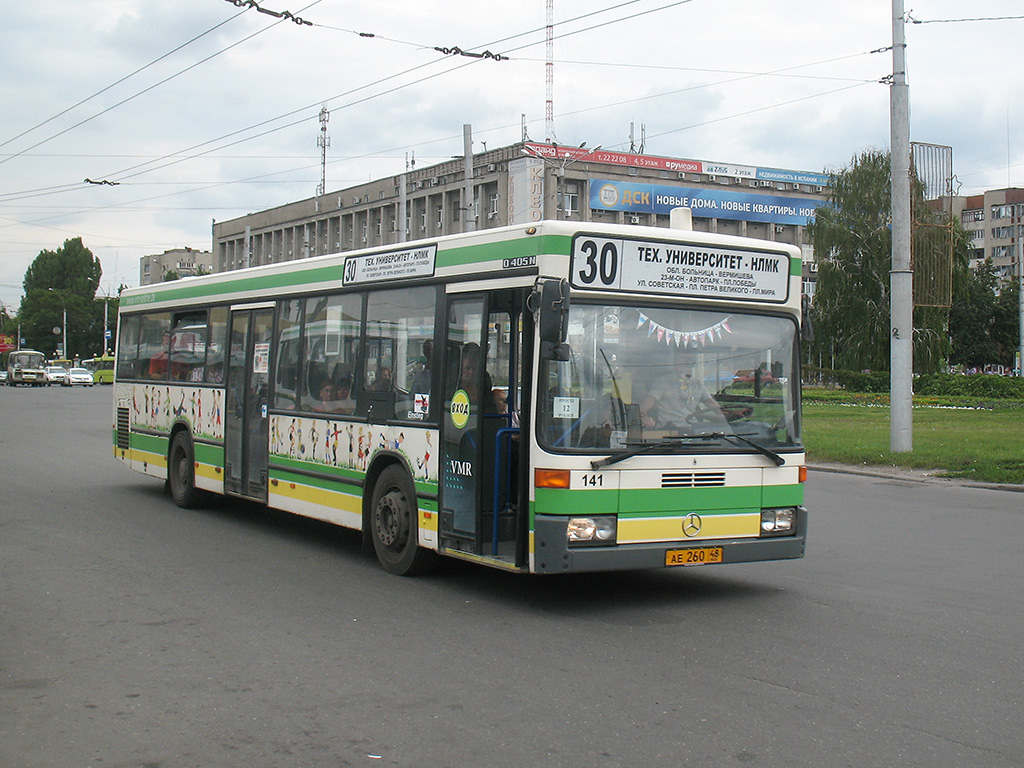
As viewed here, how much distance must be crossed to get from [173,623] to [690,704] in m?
3.72

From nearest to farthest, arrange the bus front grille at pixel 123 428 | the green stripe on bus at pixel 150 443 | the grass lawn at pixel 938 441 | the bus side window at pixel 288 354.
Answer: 1. the bus side window at pixel 288 354
2. the green stripe on bus at pixel 150 443
3. the bus front grille at pixel 123 428
4. the grass lawn at pixel 938 441

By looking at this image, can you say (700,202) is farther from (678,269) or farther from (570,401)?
(570,401)

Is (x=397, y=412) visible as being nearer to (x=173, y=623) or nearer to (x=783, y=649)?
(x=173, y=623)

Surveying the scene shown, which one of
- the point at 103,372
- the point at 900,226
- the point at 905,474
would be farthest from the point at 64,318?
the point at 905,474

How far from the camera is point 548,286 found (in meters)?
7.46

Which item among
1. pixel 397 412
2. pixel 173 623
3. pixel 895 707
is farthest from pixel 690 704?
pixel 397 412

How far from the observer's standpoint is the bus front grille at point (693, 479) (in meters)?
8.05

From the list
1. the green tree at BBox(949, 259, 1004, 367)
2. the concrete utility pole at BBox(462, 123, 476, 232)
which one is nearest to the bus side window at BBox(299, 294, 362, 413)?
the concrete utility pole at BBox(462, 123, 476, 232)

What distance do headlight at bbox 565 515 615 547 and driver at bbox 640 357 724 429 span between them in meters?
0.76

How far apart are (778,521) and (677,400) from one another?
130cm

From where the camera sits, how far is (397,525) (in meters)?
9.45

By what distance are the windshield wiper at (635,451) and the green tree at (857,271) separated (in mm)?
48540

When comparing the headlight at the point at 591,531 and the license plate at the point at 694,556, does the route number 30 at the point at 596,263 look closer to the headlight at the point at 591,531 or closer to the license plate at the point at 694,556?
the headlight at the point at 591,531

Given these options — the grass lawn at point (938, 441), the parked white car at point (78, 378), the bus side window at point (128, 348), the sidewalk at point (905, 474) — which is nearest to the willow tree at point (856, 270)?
the grass lawn at point (938, 441)
